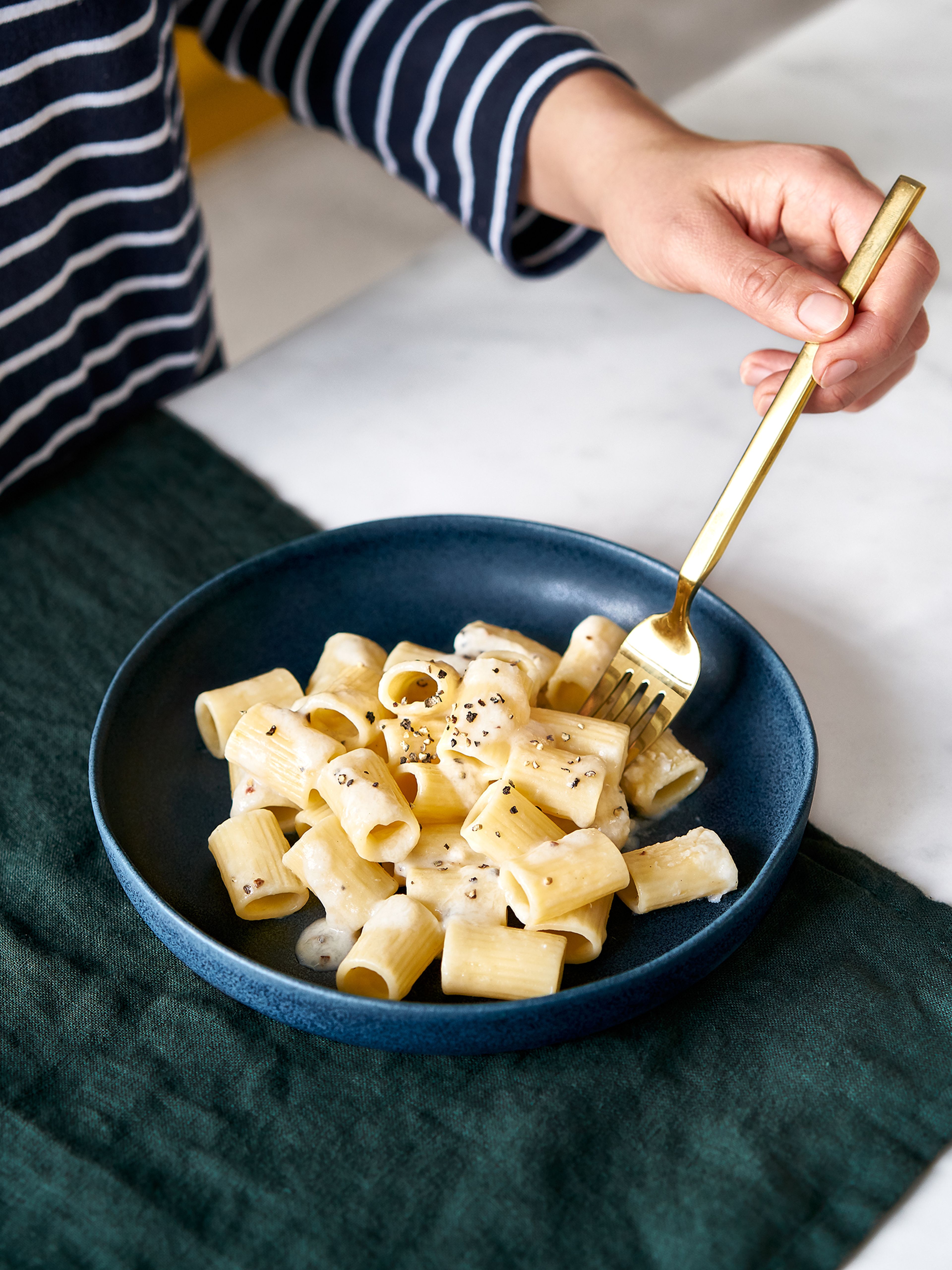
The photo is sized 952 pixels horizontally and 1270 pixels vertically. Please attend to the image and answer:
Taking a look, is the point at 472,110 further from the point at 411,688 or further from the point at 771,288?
the point at 411,688

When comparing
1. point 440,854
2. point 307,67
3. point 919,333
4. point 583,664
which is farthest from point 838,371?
point 307,67

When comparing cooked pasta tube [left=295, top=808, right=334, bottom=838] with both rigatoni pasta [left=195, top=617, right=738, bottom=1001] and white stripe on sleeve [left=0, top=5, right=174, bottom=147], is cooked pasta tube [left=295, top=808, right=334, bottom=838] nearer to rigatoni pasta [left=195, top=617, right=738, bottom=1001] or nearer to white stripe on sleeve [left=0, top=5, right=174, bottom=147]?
rigatoni pasta [left=195, top=617, right=738, bottom=1001]

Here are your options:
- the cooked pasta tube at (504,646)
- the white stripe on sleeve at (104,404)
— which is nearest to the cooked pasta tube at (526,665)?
the cooked pasta tube at (504,646)

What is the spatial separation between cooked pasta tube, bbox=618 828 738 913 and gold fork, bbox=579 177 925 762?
116 millimetres

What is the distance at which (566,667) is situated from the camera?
996 millimetres

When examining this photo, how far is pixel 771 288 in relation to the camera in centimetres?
100

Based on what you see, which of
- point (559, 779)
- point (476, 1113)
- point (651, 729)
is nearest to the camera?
point (476, 1113)

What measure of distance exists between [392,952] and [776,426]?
537mm

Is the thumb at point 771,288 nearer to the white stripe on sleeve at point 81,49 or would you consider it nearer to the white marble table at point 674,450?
the white marble table at point 674,450

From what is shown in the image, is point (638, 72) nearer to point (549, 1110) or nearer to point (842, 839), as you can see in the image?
point (842, 839)

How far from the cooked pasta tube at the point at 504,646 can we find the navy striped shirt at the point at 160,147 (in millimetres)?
622

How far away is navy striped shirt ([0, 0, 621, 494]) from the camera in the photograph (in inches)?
46.1

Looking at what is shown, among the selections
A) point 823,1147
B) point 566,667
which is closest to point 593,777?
point 566,667

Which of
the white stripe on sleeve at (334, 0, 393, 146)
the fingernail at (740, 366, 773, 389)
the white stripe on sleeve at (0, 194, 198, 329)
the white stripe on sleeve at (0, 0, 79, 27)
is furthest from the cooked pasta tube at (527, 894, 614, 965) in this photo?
the white stripe on sleeve at (334, 0, 393, 146)
